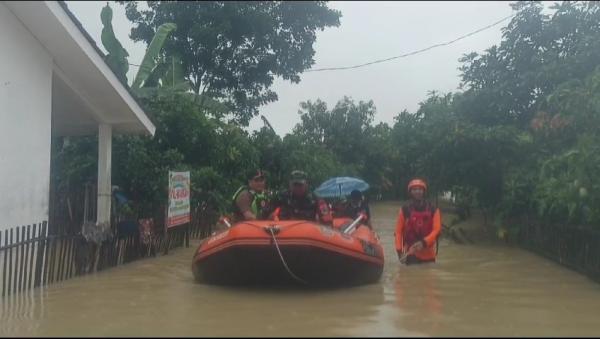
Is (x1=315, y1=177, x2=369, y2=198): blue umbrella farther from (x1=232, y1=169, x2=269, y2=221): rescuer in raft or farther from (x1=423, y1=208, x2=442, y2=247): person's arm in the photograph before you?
(x1=232, y1=169, x2=269, y2=221): rescuer in raft

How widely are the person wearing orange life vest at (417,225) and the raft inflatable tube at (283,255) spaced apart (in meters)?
1.50

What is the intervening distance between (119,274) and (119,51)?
868 centimetres

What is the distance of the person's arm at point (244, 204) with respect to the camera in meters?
10.0

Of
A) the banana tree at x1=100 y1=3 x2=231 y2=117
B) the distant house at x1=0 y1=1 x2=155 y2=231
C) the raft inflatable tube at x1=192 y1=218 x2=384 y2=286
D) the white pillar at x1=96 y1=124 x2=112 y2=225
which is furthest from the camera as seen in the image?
the banana tree at x1=100 y1=3 x2=231 y2=117

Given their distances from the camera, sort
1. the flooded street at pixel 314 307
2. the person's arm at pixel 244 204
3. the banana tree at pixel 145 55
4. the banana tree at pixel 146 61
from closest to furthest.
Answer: the flooded street at pixel 314 307 < the person's arm at pixel 244 204 < the banana tree at pixel 146 61 < the banana tree at pixel 145 55

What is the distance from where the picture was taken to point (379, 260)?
9.91 meters

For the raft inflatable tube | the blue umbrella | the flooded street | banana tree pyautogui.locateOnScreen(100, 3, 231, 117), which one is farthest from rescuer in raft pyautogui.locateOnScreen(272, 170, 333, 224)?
banana tree pyautogui.locateOnScreen(100, 3, 231, 117)

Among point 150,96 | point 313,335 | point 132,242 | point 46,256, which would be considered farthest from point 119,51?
point 313,335

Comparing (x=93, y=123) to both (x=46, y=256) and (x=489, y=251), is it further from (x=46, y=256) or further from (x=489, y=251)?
(x=489, y=251)

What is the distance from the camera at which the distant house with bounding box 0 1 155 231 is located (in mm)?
9531

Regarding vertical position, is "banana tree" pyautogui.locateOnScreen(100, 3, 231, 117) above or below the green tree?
below

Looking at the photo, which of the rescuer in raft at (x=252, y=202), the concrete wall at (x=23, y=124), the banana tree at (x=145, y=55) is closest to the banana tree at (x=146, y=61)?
the banana tree at (x=145, y=55)

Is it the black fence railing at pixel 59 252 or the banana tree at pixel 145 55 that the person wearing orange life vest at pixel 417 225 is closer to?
the black fence railing at pixel 59 252

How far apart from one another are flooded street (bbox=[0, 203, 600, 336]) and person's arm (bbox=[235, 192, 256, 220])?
116 centimetres
